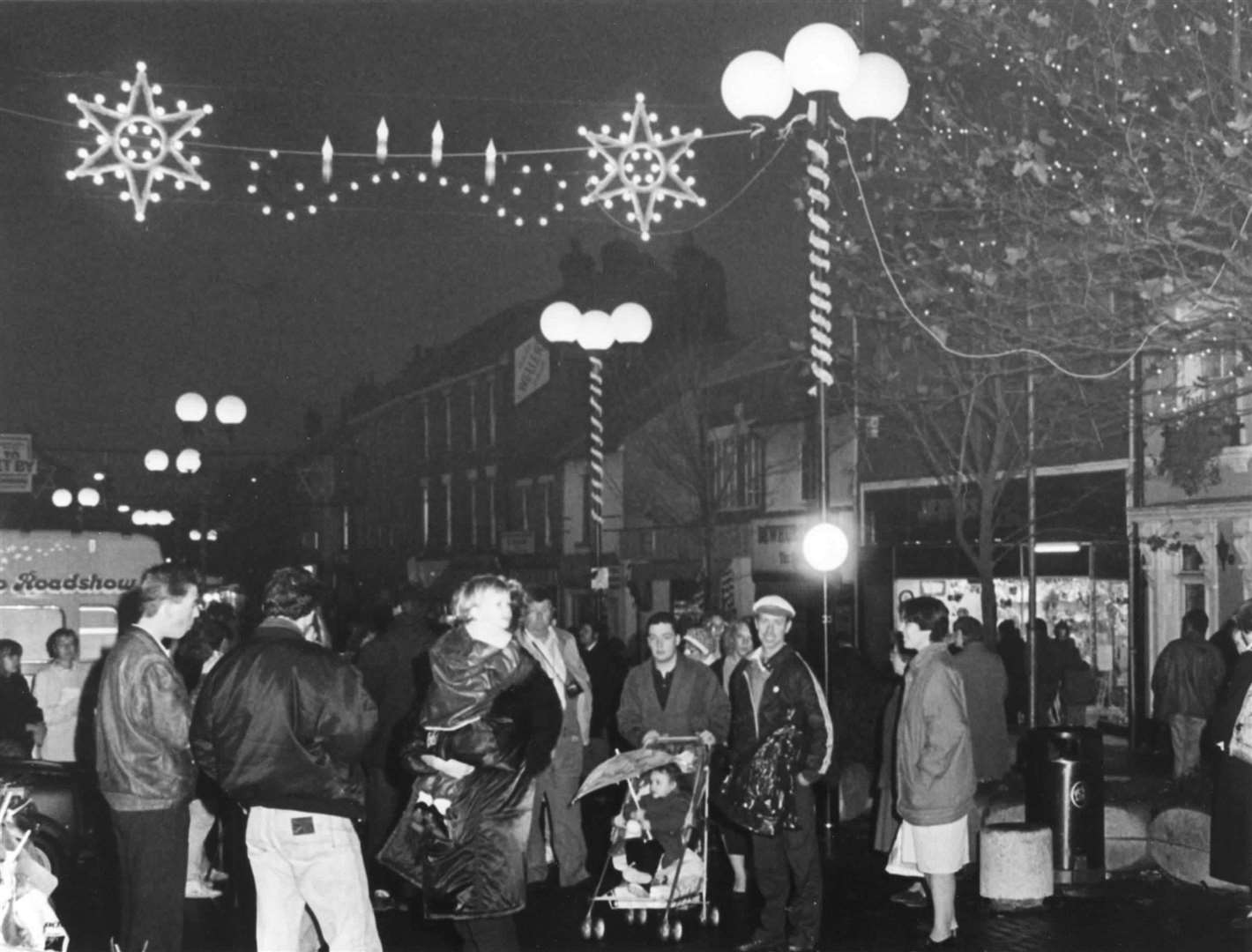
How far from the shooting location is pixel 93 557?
61.7ft

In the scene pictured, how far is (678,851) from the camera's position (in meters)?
10.4

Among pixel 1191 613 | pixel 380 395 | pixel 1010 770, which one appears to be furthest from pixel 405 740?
pixel 380 395

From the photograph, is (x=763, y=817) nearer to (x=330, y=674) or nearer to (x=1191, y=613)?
(x=330, y=674)

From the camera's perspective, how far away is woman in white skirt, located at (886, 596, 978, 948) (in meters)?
9.55

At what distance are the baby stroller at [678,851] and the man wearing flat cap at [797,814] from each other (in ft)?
1.92

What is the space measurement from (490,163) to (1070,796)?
6.94 metres

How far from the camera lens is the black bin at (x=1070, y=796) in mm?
11766

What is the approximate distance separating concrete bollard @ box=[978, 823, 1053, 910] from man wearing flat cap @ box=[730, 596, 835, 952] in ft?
5.82

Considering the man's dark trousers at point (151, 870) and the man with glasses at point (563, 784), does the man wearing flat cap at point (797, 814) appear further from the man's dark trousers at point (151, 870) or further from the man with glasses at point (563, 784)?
the man's dark trousers at point (151, 870)

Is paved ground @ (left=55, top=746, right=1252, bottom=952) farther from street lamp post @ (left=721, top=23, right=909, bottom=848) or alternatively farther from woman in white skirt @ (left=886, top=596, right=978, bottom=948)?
street lamp post @ (left=721, top=23, right=909, bottom=848)

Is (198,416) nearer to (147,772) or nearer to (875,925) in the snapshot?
(875,925)

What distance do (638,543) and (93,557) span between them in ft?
89.3

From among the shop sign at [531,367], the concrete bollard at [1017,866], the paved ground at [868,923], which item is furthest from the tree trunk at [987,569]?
the shop sign at [531,367]

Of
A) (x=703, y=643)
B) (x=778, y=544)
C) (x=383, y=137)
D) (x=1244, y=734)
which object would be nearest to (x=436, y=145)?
(x=383, y=137)
